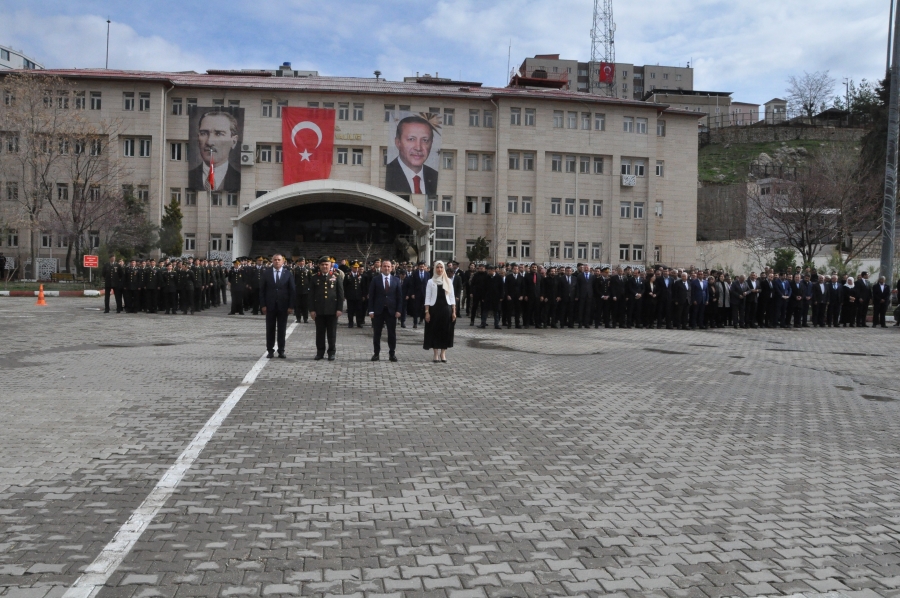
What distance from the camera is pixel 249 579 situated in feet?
13.8

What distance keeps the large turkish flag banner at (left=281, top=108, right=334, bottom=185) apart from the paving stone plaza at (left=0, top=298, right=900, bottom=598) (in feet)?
150

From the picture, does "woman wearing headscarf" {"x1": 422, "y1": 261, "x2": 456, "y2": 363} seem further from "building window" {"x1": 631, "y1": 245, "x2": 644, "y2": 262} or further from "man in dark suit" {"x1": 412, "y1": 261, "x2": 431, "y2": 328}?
"building window" {"x1": 631, "y1": 245, "x2": 644, "y2": 262}

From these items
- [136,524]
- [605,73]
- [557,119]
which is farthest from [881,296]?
[605,73]

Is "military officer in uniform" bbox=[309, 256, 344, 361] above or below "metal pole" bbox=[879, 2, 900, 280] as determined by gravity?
below

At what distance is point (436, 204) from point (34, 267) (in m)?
28.9

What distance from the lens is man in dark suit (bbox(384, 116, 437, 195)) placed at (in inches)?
2275

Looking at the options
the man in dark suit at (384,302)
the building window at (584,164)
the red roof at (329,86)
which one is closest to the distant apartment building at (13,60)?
the red roof at (329,86)

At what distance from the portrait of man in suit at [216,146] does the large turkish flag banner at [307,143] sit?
140 inches

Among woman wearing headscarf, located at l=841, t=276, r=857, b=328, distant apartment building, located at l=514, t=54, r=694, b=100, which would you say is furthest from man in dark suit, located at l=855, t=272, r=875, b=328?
distant apartment building, located at l=514, t=54, r=694, b=100

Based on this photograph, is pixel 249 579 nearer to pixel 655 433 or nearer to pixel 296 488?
pixel 296 488

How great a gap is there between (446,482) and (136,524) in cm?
227

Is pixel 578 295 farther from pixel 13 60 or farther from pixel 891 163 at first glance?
pixel 13 60

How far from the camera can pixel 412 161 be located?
58719mm

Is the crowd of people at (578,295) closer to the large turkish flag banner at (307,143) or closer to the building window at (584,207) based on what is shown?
the large turkish flag banner at (307,143)
